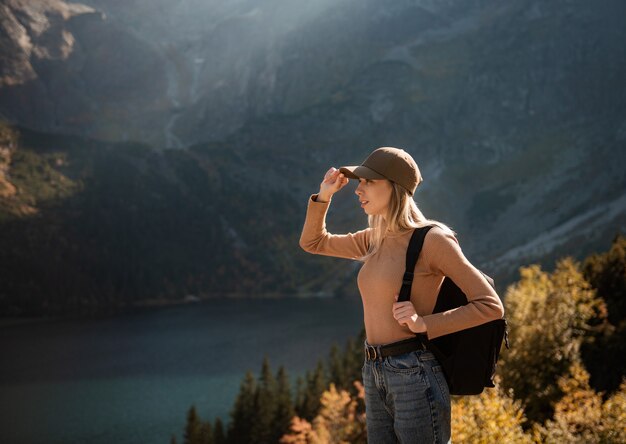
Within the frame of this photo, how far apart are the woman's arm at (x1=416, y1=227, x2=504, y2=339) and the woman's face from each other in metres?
0.56

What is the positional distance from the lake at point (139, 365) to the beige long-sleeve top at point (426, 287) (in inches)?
2325

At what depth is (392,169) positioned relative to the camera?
4852mm

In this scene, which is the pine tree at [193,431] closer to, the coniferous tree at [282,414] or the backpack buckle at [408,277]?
the coniferous tree at [282,414]

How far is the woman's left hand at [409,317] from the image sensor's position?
4500mm

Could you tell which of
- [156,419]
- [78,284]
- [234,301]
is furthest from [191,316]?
[156,419]

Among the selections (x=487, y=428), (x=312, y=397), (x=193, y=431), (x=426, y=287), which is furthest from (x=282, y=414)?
(x=426, y=287)

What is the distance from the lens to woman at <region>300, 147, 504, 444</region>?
4547mm

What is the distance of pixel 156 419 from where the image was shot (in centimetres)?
6525

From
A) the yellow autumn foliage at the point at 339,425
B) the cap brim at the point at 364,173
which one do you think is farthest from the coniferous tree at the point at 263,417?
the cap brim at the point at 364,173

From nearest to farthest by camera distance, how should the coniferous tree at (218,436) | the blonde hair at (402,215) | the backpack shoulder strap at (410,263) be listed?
the backpack shoulder strap at (410,263) < the blonde hair at (402,215) < the coniferous tree at (218,436)

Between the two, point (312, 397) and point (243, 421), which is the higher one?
point (312, 397)

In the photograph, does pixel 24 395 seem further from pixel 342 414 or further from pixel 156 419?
pixel 342 414

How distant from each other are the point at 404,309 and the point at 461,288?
48cm

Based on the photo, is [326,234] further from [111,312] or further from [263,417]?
[111,312]
